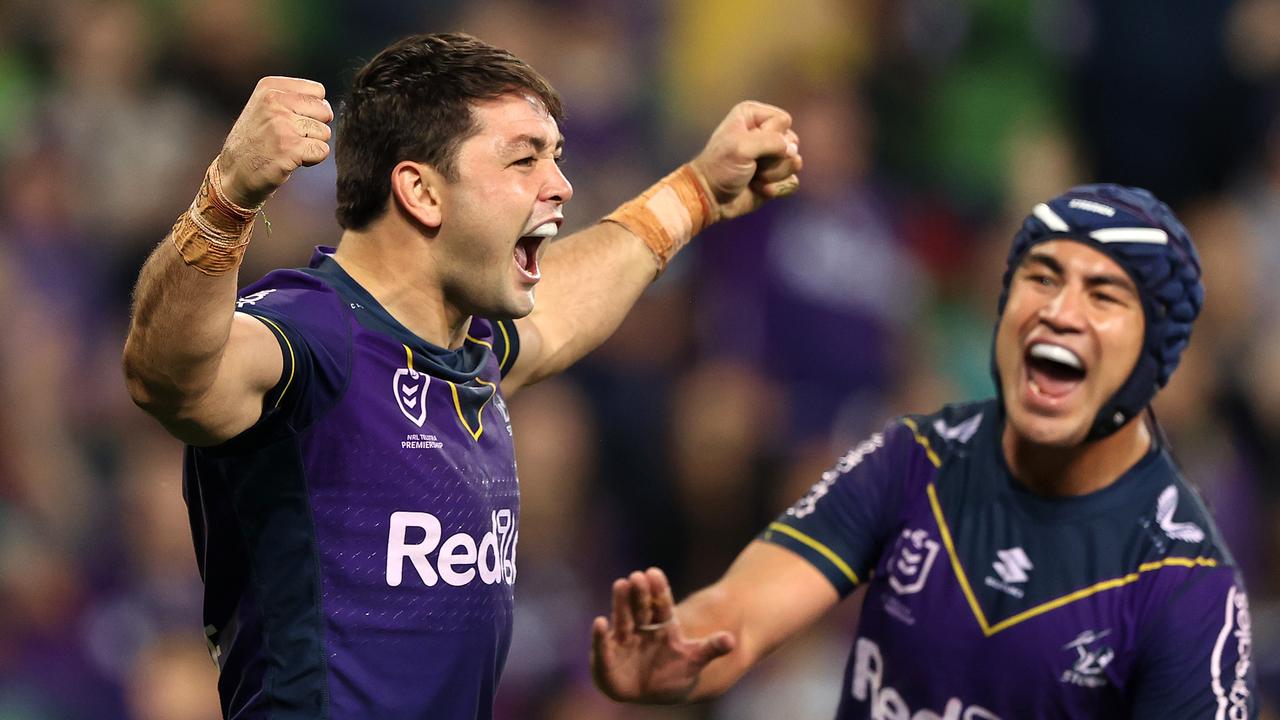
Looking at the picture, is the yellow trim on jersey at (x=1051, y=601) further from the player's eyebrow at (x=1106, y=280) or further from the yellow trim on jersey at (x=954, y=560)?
the player's eyebrow at (x=1106, y=280)

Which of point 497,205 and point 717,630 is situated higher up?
point 497,205

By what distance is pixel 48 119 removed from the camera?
799 cm

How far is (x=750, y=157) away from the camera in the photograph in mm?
4824

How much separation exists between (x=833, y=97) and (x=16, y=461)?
420cm

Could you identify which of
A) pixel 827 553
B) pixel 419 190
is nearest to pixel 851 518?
pixel 827 553

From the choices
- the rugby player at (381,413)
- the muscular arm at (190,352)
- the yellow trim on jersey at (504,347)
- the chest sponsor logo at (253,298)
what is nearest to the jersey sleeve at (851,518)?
the yellow trim on jersey at (504,347)

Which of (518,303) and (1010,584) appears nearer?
(518,303)

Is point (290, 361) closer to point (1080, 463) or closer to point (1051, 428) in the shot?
point (1051, 428)

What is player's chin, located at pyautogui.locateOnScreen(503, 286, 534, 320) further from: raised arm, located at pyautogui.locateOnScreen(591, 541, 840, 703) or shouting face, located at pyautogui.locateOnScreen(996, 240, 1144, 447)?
shouting face, located at pyautogui.locateOnScreen(996, 240, 1144, 447)

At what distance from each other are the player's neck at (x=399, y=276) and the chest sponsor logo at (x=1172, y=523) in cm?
194

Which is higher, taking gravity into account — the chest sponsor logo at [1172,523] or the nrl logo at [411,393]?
the nrl logo at [411,393]

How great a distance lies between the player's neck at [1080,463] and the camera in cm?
461

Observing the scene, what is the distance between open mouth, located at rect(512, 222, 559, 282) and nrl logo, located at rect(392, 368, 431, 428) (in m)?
0.36

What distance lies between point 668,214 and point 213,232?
195 cm
